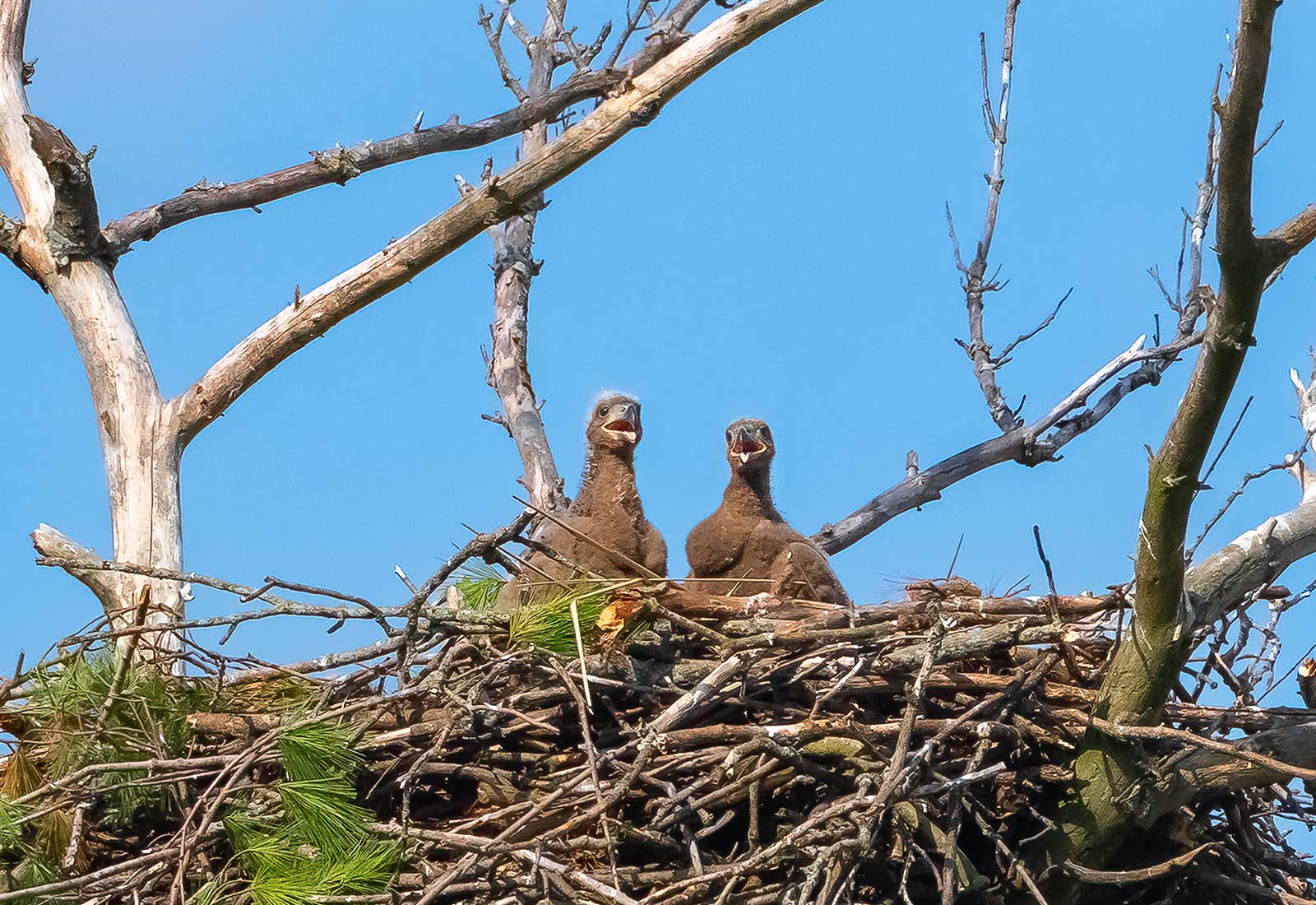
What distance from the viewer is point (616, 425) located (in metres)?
6.50

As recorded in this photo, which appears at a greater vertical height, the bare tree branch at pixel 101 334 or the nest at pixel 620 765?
the bare tree branch at pixel 101 334

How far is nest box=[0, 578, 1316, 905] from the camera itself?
454cm

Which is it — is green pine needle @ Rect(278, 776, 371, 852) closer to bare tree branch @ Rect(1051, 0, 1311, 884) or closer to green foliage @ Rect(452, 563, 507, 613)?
green foliage @ Rect(452, 563, 507, 613)

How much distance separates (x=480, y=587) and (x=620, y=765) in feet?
2.60

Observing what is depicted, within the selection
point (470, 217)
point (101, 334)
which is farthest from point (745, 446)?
point (101, 334)

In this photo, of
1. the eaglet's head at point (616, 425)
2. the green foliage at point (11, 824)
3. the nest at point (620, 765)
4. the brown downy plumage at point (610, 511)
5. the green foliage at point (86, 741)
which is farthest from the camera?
the eaglet's head at point (616, 425)

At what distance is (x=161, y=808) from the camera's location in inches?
202

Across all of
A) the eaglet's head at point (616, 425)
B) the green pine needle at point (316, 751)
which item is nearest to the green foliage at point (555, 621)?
the green pine needle at point (316, 751)

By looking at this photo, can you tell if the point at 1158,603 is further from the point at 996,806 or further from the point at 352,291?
the point at 352,291

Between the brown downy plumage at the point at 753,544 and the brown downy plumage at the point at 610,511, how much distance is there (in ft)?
1.07

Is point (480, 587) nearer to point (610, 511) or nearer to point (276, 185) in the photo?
point (610, 511)

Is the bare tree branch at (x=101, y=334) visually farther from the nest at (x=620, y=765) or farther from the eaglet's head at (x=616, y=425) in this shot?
the eaglet's head at (x=616, y=425)

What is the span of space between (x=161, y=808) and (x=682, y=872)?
6.46 feet

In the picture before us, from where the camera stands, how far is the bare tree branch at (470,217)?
20.1 feet
